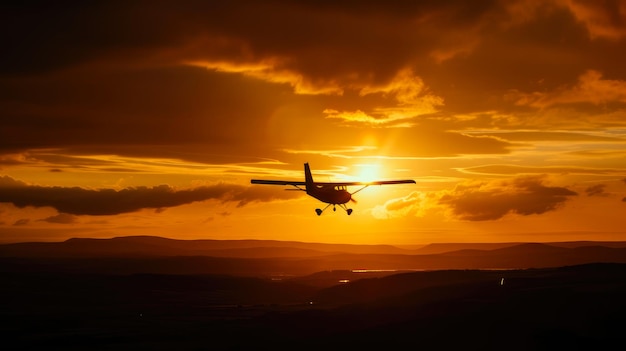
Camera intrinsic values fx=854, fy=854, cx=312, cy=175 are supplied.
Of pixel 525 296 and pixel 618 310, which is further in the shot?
pixel 525 296

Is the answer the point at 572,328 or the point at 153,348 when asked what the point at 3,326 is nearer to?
the point at 153,348

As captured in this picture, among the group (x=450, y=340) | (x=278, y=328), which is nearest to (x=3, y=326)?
(x=278, y=328)

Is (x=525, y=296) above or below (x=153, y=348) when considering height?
above

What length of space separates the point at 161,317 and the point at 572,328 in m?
67.8

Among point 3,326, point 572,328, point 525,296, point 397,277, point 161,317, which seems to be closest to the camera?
point 572,328

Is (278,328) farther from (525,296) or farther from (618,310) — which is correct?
(618,310)

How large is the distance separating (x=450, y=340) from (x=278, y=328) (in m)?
25.9

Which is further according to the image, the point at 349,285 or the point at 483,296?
the point at 349,285

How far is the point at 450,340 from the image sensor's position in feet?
302

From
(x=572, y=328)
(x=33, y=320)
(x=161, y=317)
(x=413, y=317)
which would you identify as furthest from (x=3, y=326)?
(x=572, y=328)

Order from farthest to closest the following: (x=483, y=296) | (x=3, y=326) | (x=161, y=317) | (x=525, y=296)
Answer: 1. (x=161, y=317)
2. (x=3, y=326)
3. (x=483, y=296)
4. (x=525, y=296)

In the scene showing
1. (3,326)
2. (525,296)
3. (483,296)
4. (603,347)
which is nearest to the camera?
(603,347)

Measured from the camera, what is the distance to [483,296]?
112938 mm

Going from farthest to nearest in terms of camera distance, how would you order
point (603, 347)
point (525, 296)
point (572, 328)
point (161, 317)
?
point (161, 317), point (525, 296), point (572, 328), point (603, 347)
